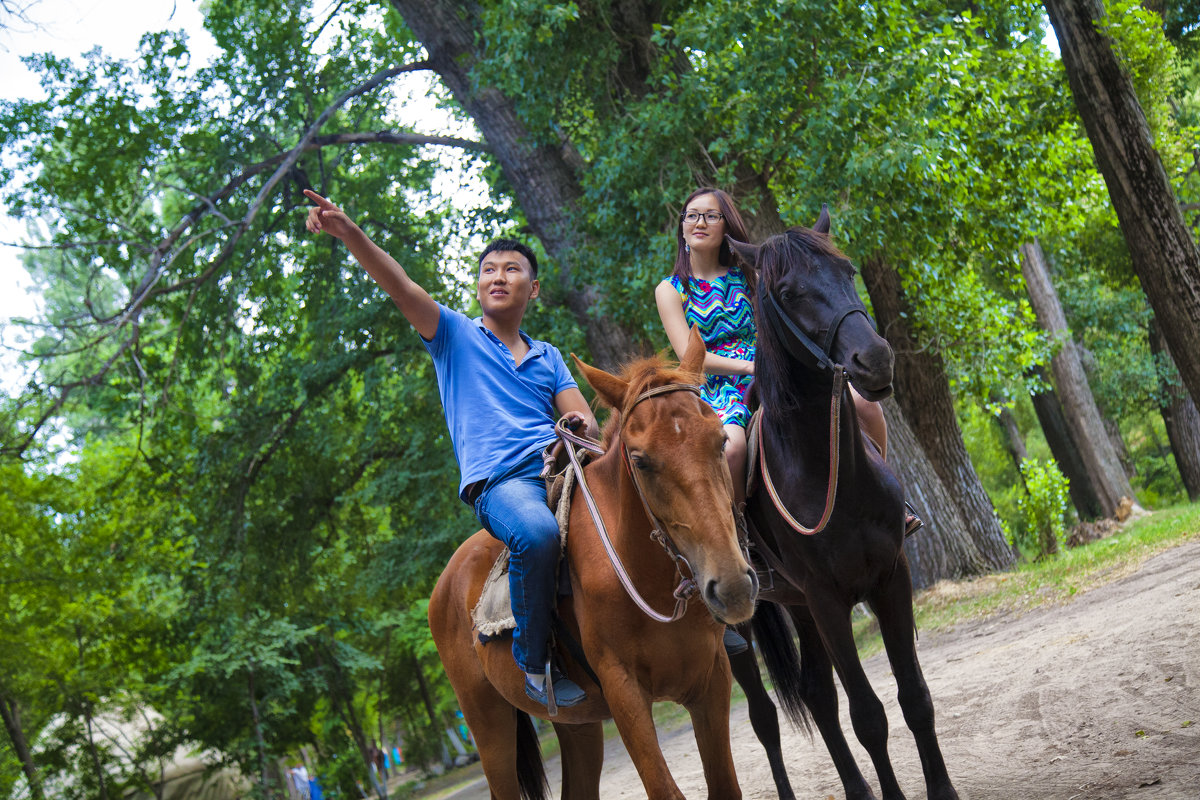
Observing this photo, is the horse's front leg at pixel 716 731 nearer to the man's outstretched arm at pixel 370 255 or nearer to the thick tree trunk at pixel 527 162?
the man's outstretched arm at pixel 370 255

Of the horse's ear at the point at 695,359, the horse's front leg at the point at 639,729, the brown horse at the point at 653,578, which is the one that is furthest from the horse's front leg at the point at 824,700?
the horse's ear at the point at 695,359

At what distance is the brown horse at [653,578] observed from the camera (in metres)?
2.90

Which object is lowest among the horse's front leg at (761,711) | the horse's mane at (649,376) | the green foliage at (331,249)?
the horse's front leg at (761,711)

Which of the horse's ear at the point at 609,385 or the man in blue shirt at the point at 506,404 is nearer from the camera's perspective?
the horse's ear at the point at 609,385

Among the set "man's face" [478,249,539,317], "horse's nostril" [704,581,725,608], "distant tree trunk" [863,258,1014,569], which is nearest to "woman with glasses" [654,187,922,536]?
"man's face" [478,249,539,317]

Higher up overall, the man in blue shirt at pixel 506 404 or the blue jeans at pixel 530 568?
the man in blue shirt at pixel 506 404

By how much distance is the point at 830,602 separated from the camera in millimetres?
4043

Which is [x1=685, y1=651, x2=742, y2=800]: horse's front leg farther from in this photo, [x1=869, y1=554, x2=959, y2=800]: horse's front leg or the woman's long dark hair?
the woman's long dark hair

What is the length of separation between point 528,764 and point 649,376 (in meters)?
2.44

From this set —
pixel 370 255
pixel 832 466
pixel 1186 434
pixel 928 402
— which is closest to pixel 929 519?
pixel 928 402

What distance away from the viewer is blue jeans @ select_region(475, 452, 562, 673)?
142 inches

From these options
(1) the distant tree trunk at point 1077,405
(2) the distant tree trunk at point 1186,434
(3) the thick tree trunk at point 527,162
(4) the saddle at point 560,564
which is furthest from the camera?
(2) the distant tree trunk at point 1186,434

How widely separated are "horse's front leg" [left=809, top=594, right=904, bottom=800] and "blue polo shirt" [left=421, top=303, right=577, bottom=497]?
56.3 inches

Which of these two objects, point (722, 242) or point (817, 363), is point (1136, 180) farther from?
point (817, 363)
